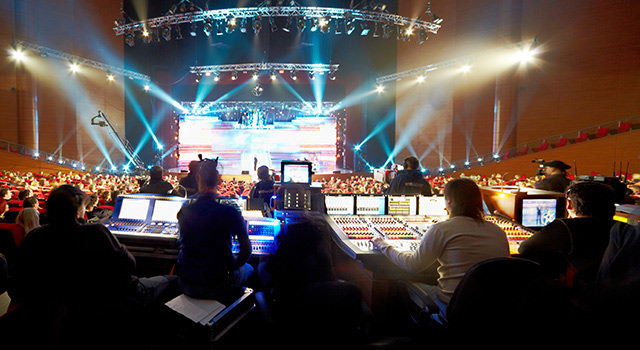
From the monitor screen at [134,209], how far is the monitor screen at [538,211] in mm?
3920

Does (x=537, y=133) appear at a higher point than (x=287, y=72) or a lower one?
lower

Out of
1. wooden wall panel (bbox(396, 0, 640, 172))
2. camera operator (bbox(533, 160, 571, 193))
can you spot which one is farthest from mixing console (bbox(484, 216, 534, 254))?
wooden wall panel (bbox(396, 0, 640, 172))

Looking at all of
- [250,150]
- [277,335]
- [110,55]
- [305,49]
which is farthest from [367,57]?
[277,335]

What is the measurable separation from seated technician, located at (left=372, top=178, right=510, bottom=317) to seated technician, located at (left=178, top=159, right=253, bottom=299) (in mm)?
1256

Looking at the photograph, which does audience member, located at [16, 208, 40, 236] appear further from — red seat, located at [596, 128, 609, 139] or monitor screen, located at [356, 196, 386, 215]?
red seat, located at [596, 128, 609, 139]

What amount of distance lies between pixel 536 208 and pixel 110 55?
18541mm

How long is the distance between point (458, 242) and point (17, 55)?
704 inches

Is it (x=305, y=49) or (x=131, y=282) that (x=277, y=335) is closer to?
(x=131, y=282)

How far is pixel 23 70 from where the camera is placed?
524 inches

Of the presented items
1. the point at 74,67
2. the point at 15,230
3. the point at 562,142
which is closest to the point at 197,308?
the point at 15,230

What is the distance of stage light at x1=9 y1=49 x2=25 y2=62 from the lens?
1301 centimetres

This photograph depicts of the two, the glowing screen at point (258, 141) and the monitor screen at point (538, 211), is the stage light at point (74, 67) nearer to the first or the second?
the glowing screen at point (258, 141)

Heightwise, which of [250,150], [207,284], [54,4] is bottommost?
[207,284]

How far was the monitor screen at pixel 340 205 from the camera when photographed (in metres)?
3.54
